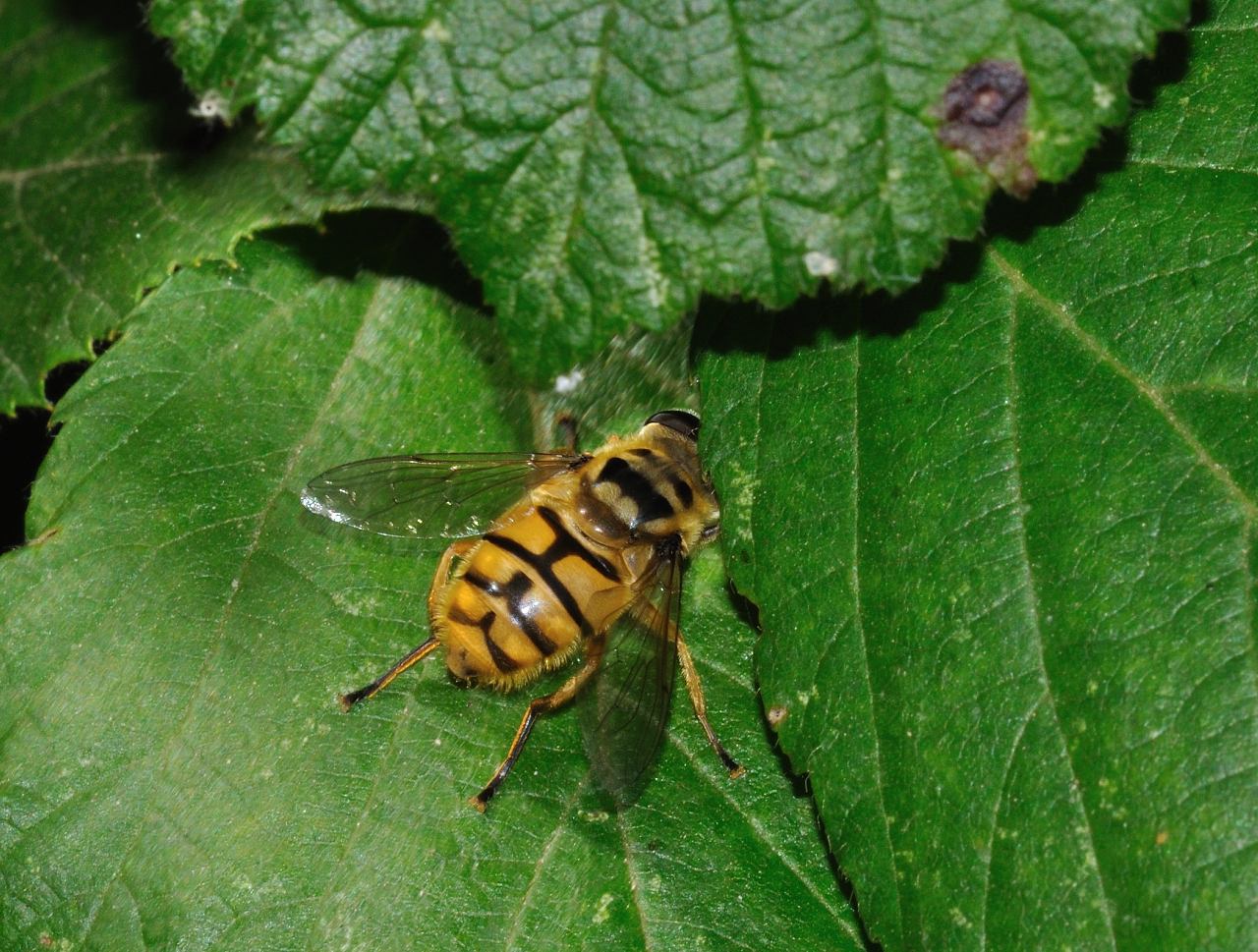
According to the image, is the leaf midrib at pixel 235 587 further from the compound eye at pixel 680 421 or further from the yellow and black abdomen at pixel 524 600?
the compound eye at pixel 680 421

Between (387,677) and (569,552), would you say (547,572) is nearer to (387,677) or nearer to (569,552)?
(569,552)

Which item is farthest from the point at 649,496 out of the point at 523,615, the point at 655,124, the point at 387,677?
the point at 655,124

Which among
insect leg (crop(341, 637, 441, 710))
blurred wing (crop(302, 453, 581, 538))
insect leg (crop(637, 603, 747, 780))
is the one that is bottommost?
insect leg (crop(637, 603, 747, 780))

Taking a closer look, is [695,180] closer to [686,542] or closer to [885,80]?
[885,80]

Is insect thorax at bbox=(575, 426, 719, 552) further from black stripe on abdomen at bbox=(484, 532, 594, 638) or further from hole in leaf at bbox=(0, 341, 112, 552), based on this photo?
hole in leaf at bbox=(0, 341, 112, 552)

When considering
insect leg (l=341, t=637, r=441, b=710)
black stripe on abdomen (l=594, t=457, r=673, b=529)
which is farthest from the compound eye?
insect leg (l=341, t=637, r=441, b=710)
